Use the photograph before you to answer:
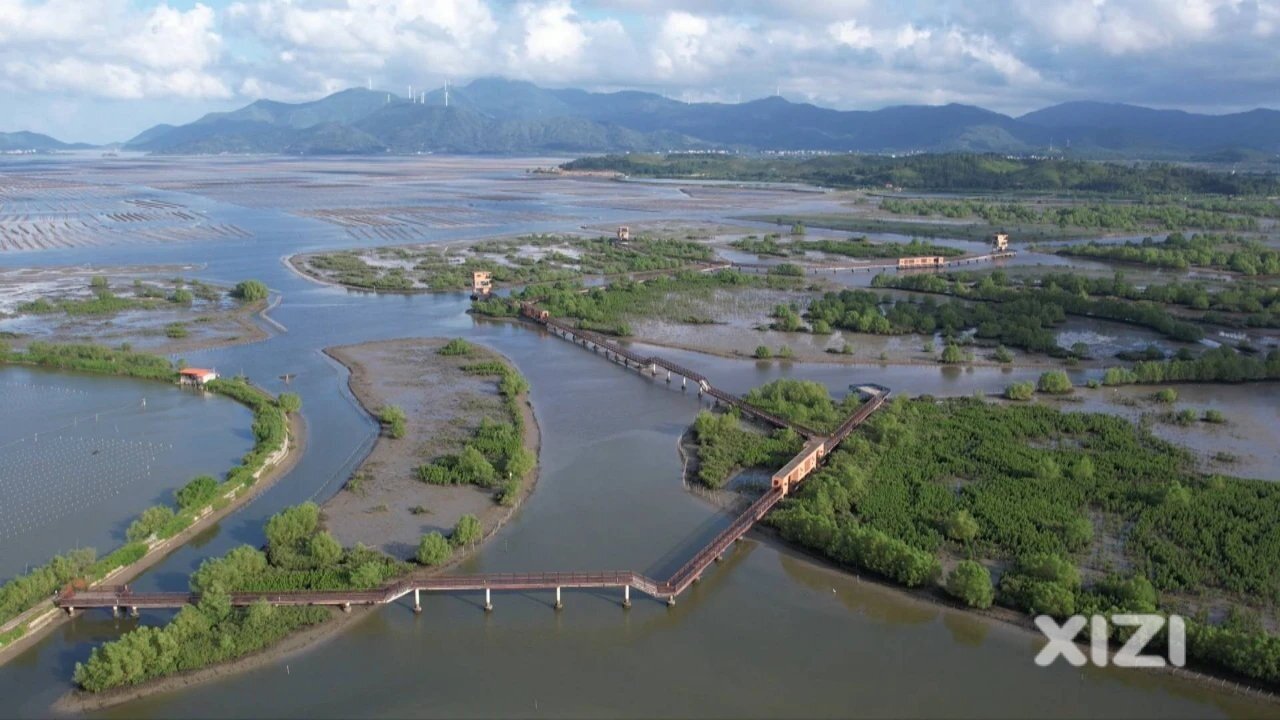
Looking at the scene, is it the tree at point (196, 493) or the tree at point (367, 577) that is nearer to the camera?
the tree at point (367, 577)

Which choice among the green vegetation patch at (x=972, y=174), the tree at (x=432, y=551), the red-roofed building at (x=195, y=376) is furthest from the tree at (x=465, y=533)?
the green vegetation patch at (x=972, y=174)

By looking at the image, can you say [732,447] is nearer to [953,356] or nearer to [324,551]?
[324,551]

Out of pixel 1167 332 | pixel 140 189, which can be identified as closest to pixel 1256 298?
pixel 1167 332

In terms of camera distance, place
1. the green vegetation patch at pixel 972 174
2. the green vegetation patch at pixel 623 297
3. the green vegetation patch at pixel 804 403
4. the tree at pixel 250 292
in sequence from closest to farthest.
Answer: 1. the green vegetation patch at pixel 804 403
2. the green vegetation patch at pixel 623 297
3. the tree at pixel 250 292
4. the green vegetation patch at pixel 972 174

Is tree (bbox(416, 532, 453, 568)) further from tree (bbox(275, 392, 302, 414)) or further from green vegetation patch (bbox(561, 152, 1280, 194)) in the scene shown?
green vegetation patch (bbox(561, 152, 1280, 194))

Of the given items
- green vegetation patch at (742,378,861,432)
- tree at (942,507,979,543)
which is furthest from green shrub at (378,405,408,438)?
tree at (942,507,979,543)

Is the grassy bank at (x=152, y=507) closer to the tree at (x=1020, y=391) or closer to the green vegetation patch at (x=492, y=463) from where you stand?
the green vegetation patch at (x=492, y=463)

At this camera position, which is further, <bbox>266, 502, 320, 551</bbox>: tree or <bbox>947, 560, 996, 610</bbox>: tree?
<bbox>266, 502, 320, 551</bbox>: tree
